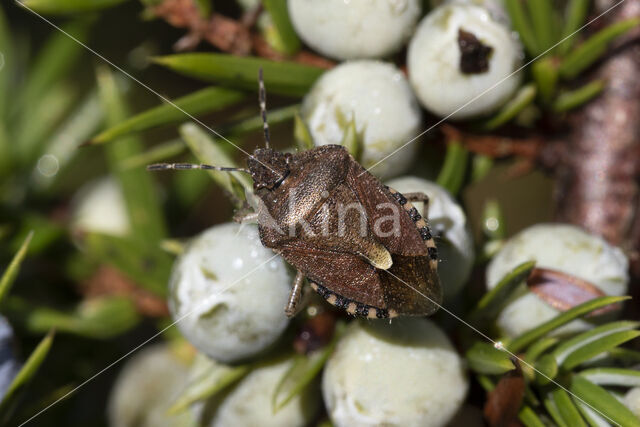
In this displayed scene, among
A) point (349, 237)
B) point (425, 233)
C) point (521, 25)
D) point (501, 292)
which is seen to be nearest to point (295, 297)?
point (349, 237)

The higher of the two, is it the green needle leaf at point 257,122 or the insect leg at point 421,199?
the green needle leaf at point 257,122

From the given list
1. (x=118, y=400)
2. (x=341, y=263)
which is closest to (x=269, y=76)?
(x=341, y=263)

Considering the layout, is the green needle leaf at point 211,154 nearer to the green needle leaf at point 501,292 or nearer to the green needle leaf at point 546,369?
the green needle leaf at point 501,292

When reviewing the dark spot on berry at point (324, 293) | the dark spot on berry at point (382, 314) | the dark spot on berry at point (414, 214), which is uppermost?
the dark spot on berry at point (414, 214)

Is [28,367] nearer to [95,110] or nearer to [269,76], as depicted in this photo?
[269,76]

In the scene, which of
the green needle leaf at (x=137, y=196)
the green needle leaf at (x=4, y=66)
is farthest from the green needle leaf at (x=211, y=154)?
the green needle leaf at (x=4, y=66)

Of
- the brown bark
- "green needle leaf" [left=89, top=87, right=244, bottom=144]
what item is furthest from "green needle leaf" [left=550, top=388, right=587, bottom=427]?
"green needle leaf" [left=89, top=87, right=244, bottom=144]
